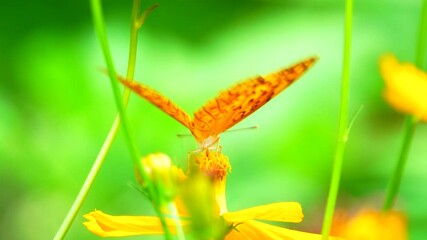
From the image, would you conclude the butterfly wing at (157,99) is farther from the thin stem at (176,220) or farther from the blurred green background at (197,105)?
the blurred green background at (197,105)

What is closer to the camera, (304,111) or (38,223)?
(38,223)

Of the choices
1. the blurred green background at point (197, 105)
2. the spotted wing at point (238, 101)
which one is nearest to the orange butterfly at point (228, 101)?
the spotted wing at point (238, 101)

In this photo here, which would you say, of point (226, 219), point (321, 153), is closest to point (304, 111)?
point (321, 153)

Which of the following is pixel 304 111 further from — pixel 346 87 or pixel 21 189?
pixel 346 87

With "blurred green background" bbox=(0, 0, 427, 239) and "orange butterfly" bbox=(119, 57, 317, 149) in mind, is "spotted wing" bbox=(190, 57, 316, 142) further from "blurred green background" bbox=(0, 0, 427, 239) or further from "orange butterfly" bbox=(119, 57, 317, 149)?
"blurred green background" bbox=(0, 0, 427, 239)

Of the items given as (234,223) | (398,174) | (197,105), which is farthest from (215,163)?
(197,105)
